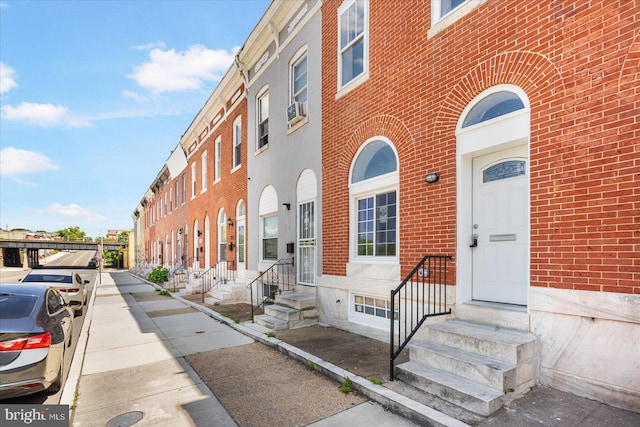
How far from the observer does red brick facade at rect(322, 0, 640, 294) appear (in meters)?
3.54

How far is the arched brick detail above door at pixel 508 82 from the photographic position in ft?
13.5

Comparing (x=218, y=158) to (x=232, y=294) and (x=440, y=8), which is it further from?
(x=440, y=8)

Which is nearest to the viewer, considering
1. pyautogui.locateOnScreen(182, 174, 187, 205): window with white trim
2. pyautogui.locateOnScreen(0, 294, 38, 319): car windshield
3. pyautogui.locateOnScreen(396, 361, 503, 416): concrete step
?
pyautogui.locateOnScreen(396, 361, 503, 416): concrete step

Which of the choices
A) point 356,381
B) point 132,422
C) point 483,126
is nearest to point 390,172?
point 483,126

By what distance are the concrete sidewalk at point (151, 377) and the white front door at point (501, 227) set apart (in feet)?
7.38

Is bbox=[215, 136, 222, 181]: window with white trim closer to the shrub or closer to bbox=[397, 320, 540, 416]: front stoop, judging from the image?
the shrub

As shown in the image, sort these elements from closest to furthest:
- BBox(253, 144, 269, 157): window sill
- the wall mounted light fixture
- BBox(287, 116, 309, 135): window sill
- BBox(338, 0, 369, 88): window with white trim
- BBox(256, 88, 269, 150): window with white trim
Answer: the wall mounted light fixture, BBox(338, 0, 369, 88): window with white trim, BBox(287, 116, 309, 135): window sill, BBox(253, 144, 269, 157): window sill, BBox(256, 88, 269, 150): window with white trim

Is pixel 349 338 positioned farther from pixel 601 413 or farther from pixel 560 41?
pixel 560 41

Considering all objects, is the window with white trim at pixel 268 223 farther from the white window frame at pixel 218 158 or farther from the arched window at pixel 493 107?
the arched window at pixel 493 107

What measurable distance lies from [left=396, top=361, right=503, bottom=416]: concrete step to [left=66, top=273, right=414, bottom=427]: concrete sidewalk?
515 mm

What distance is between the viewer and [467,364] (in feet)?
12.9

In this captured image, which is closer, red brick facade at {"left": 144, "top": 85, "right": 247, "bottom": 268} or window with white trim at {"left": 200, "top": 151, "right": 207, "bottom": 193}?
red brick facade at {"left": 144, "top": 85, "right": 247, "bottom": 268}

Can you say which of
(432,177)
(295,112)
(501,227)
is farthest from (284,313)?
(295,112)

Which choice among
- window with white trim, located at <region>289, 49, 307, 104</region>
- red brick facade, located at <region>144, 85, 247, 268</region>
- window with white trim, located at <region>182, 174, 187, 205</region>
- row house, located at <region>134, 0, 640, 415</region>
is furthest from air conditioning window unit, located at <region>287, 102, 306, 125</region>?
window with white trim, located at <region>182, 174, 187, 205</region>
